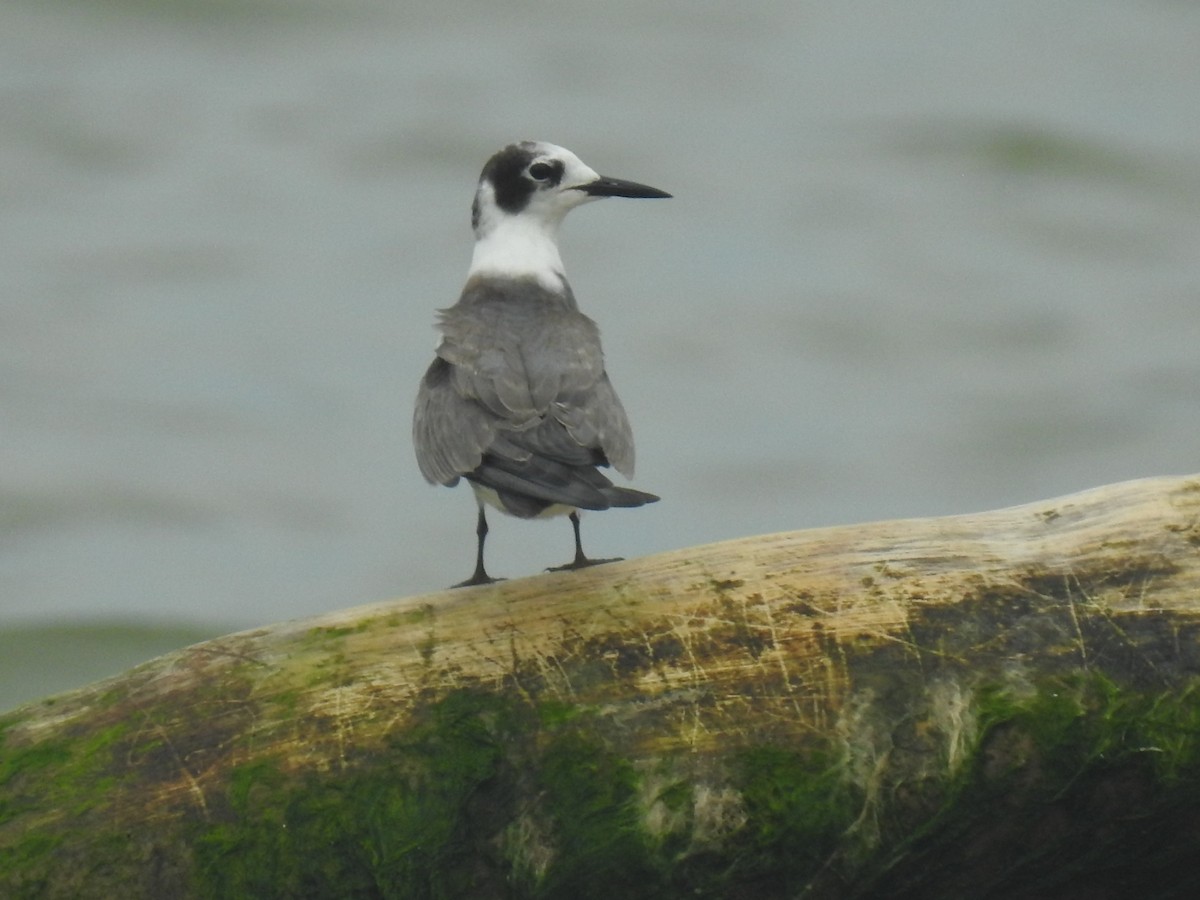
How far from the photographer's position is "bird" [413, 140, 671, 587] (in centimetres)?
555

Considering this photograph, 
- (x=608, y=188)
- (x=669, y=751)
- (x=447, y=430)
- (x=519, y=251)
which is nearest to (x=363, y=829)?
(x=669, y=751)

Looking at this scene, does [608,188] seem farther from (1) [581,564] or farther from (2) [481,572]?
(1) [581,564]

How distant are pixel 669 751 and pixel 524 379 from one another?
1.38 metres

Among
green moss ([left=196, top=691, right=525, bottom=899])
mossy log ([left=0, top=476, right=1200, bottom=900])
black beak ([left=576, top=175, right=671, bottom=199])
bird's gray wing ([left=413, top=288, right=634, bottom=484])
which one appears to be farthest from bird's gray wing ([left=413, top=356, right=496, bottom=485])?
black beak ([left=576, top=175, right=671, bottom=199])

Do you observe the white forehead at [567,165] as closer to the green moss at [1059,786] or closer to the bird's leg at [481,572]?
the bird's leg at [481,572]

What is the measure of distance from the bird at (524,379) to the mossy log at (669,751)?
382 mm

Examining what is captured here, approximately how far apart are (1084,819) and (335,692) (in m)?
1.91

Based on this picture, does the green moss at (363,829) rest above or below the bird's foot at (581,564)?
below

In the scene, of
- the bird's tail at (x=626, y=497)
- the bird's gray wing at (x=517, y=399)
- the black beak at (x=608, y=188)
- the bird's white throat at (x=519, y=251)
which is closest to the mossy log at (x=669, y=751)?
the bird's tail at (x=626, y=497)

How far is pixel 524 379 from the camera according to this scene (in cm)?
603

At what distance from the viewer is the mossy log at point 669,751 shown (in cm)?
507

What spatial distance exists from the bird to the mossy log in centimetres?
38

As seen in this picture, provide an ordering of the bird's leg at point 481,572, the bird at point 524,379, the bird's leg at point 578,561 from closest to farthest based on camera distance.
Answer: the bird at point 524,379 → the bird's leg at point 578,561 → the bird's leg at point 481,572

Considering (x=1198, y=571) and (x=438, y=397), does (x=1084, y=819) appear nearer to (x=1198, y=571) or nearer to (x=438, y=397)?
(x=1198, y=571)
